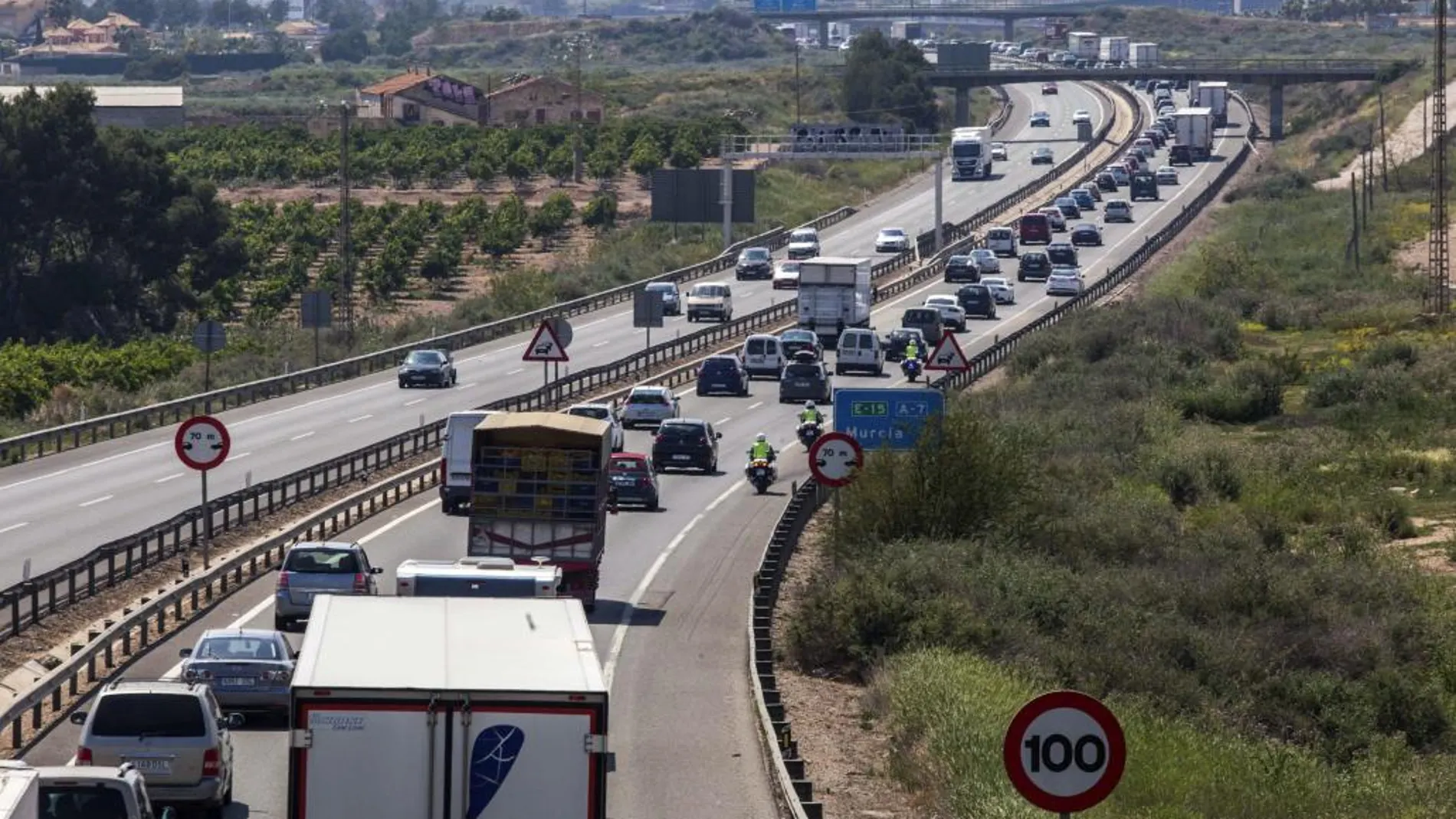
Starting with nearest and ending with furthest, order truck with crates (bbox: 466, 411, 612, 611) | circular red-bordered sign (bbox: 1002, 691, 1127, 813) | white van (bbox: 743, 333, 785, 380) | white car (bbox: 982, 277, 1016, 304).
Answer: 1. circular red-bordered sign (bbox: 1002, 691, 1127, 813)
2. truck with crates (bbox: 466, 411, 612, 611)
3. white van (bbox: 743, 333, 785, 380)
4. white car (bbox: 982, 277, 1016, 304)

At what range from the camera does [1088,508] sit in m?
40.9

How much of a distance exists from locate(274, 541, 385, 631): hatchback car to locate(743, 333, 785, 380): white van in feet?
127

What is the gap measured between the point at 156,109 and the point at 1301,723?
524ft

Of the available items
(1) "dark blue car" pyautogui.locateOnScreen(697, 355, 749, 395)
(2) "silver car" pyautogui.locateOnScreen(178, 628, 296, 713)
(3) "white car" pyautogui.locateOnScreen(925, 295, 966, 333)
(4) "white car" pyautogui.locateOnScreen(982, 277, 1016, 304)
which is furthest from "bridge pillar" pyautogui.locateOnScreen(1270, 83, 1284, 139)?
(2) "silver car" pyautogui.locateOnScreen(178, 628, 296, 713)

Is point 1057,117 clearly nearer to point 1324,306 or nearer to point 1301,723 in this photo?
point 1324,306

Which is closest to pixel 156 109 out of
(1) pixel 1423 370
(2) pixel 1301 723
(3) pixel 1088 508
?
(1) pixel 1423 370

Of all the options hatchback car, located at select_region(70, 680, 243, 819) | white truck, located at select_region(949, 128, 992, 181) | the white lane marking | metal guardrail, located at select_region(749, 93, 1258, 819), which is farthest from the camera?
white truck, located at select_region(949, 128, 992, 181)

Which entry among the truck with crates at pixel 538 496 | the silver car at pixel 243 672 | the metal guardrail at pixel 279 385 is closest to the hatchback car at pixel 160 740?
the silver car at pixel 243 672

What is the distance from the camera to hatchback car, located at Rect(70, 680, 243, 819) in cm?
1975

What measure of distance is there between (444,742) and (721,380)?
165 ft

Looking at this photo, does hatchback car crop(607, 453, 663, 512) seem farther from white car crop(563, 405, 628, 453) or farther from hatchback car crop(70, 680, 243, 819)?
hatchback car crop(70, 680, 243, 819)

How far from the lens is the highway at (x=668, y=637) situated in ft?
74.4

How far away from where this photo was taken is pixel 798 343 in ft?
233

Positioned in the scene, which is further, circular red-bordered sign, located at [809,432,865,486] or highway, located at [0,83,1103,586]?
highway, located at [0,83,1103,586]
